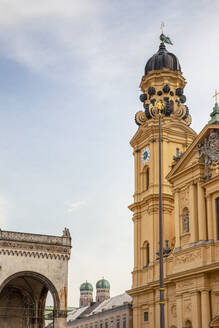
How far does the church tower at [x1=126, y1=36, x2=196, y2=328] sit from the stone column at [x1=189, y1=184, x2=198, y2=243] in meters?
4.14

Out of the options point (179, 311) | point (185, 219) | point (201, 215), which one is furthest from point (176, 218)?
point (179, 311)

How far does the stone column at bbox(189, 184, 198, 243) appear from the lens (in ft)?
123

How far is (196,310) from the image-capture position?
118 ft

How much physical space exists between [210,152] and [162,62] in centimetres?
1722

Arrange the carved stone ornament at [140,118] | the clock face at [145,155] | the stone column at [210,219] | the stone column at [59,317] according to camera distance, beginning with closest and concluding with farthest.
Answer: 1. the stone column at [210,219]
2. the stone column at [59,317]
3. the clock face at [145,155]
4. the carved stone ornament at [140,118]

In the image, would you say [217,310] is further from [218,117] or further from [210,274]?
[218,117]

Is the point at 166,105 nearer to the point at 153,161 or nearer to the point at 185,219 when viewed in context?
the point at 153,161

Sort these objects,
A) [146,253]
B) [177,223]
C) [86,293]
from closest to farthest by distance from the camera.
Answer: [177,223]
[146,253]
[86,293]

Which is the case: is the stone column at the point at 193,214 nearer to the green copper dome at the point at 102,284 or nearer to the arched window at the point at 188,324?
the arched window at the point at 188,324

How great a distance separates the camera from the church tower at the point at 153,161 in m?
44.8

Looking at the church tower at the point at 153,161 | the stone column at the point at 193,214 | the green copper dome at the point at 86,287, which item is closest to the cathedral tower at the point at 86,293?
the green copper dome at the point at 86,287

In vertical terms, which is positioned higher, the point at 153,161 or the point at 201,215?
the point at 153,161

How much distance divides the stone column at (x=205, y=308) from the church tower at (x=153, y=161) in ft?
22.6

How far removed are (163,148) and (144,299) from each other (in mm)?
13596
